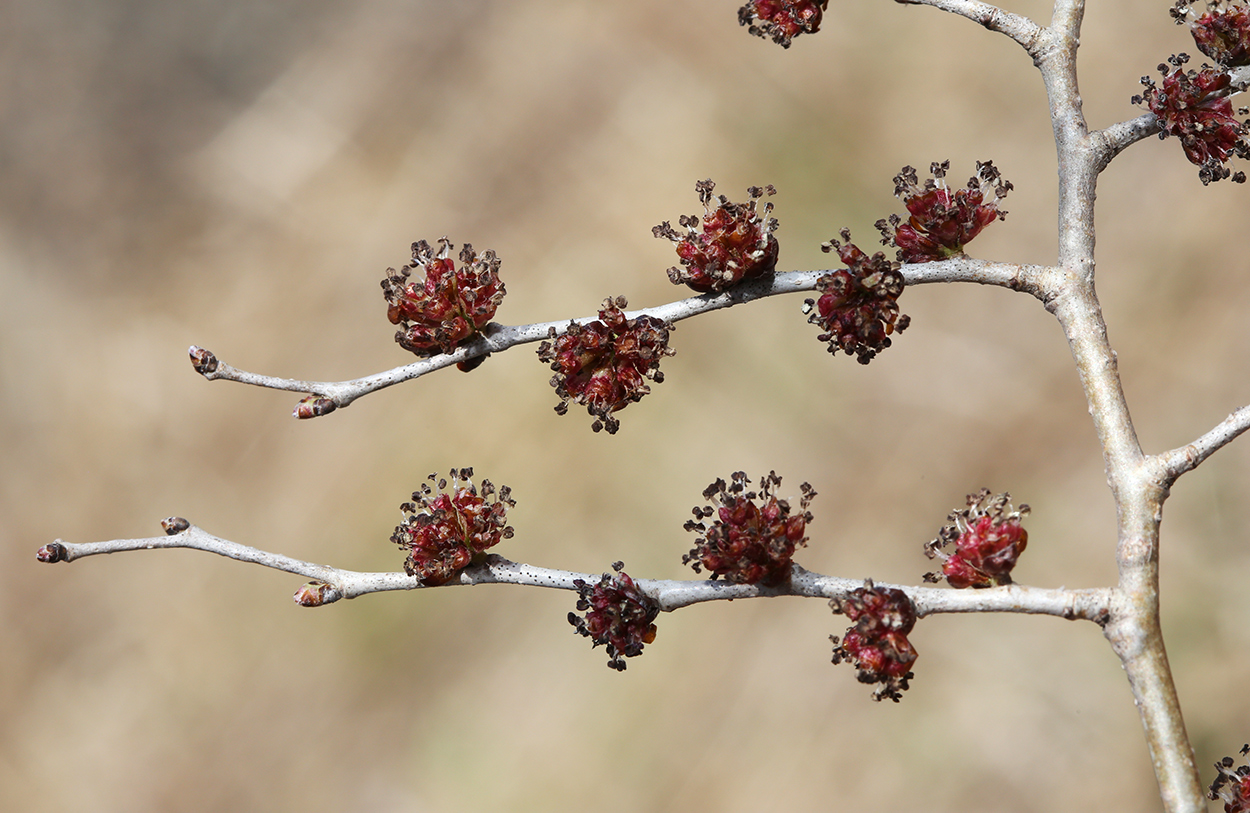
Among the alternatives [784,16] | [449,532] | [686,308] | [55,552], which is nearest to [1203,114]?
[784,16]

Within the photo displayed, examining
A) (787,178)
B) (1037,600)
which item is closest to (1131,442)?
(1037,600)

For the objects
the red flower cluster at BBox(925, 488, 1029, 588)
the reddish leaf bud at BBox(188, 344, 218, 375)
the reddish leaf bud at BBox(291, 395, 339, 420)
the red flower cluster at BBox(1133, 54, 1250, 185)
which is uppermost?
the red flower cluster at BBox(1133, 54, 1250, 185)

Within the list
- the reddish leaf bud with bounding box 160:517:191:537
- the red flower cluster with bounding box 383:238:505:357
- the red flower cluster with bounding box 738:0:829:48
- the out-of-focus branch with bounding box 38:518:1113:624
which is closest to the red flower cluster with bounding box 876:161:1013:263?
the red flower cluster with bounding box 738:0:829:48

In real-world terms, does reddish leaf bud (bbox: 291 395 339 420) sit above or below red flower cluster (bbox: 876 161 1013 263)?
below

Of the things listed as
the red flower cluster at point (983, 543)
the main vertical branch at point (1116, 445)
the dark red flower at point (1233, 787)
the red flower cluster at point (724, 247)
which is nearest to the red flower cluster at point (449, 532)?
the red flower cluster at point (724, 247)

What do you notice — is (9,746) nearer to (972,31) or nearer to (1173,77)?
(1173,77)

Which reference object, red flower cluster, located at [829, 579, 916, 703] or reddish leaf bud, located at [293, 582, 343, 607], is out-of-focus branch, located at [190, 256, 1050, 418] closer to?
reddish leaf bud, located at [293, 582, 343, 607]

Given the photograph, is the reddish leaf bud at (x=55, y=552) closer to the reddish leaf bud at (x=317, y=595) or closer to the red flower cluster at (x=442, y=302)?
the reddish leaf bud at (x=317, y=595)
